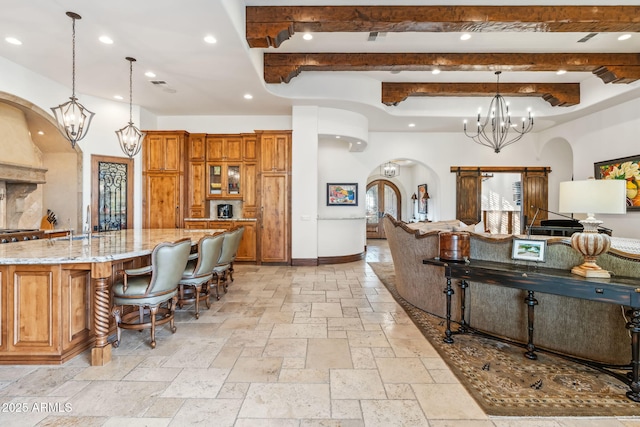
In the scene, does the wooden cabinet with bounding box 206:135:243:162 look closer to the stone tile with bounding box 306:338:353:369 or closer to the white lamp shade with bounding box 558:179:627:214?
the stone tile with bounding box 306:338:353:369

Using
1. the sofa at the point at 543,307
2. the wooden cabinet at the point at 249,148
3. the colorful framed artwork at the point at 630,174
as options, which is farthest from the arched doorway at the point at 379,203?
the sofa at the point at 543,307

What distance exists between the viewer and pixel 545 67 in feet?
16.7

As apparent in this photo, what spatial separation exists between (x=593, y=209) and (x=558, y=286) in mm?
653

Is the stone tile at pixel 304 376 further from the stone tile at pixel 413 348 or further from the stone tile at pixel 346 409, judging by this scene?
the stone tile at pixel 413 348

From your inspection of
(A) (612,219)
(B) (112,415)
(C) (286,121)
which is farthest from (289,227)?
(A) (612,219)

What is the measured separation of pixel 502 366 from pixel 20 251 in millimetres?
4084

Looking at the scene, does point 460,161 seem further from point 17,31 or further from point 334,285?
point 17,31

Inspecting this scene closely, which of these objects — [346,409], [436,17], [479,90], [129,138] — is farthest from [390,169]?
[346,409]

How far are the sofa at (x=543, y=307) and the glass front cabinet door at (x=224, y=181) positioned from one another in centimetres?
433

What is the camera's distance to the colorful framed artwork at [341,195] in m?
7.81

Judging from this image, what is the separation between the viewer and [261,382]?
2.20 m

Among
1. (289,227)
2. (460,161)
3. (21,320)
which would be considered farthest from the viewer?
(460,161)

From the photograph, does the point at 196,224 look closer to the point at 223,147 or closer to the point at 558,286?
the point at 223,147

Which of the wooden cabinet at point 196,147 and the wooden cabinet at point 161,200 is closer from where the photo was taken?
the wooden cabinet at point 161,200
